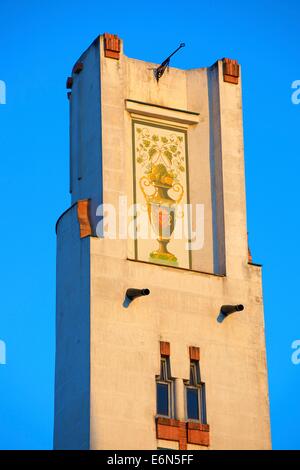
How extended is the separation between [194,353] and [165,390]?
4.86 feet

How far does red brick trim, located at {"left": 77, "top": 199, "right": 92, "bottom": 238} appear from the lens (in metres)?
70.8

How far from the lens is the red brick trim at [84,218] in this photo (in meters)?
70.8

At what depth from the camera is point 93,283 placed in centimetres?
6962

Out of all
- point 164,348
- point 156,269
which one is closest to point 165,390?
point 164,348

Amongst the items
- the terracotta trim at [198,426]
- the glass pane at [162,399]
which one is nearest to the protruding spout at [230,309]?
the glass pane at [162,399]

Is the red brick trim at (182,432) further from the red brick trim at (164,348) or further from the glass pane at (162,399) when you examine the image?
the red brick trim at (164,348)

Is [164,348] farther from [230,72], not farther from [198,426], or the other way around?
[230,72]

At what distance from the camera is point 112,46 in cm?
7275

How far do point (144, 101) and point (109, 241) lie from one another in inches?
206
